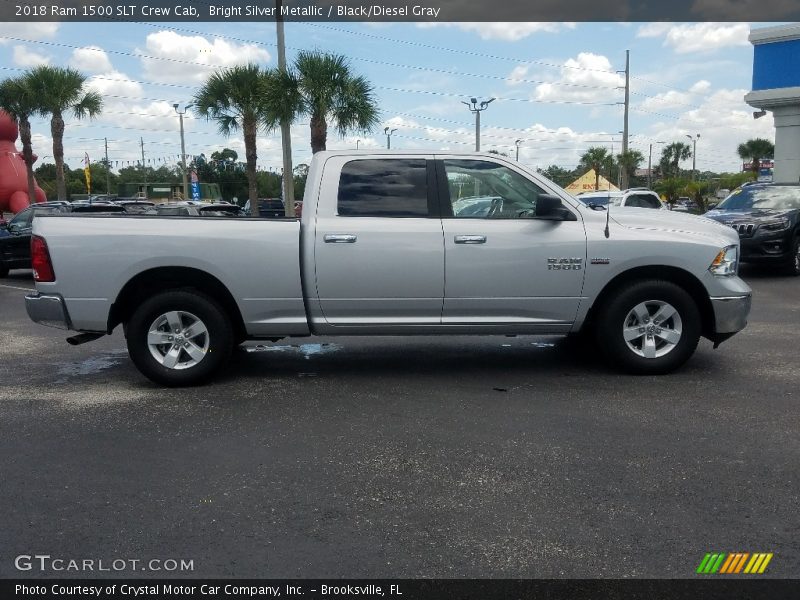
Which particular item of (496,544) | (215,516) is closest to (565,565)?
(496,544)

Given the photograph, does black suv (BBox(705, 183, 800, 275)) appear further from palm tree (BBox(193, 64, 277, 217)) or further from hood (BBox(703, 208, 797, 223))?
palm tree (BBox(193, 64, 277, 217))

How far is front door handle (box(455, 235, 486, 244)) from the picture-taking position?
592cm

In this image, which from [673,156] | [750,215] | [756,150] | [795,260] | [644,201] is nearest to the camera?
[795,260]

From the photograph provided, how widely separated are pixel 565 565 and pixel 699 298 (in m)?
3.84

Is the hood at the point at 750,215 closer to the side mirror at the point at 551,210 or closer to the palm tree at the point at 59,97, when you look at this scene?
the side mirror at the point at 551,210

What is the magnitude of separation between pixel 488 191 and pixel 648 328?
6.03 ft

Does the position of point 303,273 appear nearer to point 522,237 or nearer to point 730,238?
point 522,237

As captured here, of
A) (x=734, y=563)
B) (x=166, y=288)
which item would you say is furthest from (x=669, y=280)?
(x=166, y=288)

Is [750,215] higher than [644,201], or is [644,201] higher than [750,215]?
[644,201]

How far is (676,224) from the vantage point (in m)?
6.21

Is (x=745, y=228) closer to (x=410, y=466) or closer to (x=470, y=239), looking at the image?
(x=470, y=239)

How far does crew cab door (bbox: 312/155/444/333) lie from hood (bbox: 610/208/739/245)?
1.72 metres

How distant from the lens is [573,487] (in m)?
3.89

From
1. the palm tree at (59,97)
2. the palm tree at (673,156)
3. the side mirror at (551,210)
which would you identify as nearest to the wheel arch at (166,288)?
the side mirror at (551,210)
